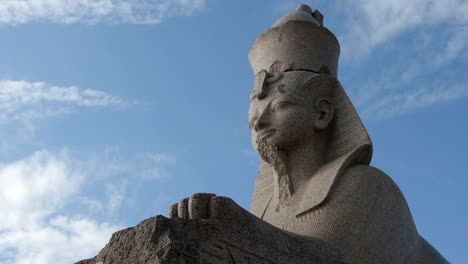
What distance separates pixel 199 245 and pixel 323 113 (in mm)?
1810

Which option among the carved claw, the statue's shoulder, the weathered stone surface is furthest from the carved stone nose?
the carved claw

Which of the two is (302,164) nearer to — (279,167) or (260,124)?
(279,167)

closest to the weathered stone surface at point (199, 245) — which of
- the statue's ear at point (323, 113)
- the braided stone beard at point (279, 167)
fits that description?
the braided stone beard at point (279, 167)

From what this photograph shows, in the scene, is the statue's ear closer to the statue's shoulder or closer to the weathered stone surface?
the statue's shoulder

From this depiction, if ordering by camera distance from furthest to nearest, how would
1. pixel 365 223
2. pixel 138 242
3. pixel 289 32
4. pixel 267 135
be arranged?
pixel 289 32
pixel 267 135
pixel 365 223
pixel 138 242

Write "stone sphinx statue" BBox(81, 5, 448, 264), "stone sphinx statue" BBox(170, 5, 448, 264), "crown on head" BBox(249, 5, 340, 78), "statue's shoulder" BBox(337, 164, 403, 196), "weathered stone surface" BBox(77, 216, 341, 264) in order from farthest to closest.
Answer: "crown on head" BBox(249, 5, 340, 78), "statue's shoulder" BBox(337, 164, 403, 196), "stone sphinx statue" BBox(170, 5, 448, 264), "stone sphinx statue" BBox(81, 5, 448, 264), "weathered stone surface" BBox(77, 216, 341, 264)

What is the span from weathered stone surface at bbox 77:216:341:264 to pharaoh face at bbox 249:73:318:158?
3.29ft

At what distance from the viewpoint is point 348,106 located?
509 centimetres

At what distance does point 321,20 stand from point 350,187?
5.64ft

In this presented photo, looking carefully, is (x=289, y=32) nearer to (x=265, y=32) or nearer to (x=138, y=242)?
(x=265, y=32)

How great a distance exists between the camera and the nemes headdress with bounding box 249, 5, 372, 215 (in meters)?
4.93

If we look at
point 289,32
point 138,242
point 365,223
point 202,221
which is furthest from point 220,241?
point 289,32

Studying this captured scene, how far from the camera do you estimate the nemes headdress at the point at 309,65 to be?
4930 mm

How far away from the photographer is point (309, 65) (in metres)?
5.28
